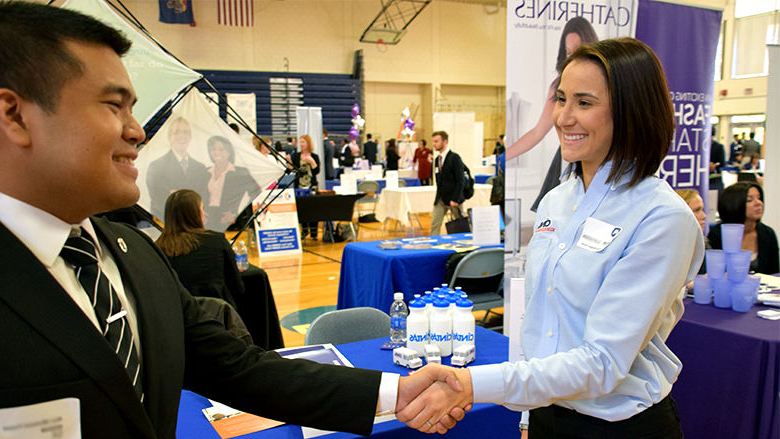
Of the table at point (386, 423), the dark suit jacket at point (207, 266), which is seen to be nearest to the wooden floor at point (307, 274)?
the dark suit jacket at point (207, 266)

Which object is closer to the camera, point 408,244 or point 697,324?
point 697,324

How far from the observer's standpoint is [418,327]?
2146mm

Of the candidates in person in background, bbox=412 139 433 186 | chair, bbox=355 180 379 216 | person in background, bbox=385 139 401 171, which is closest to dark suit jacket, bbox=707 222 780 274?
chair, bbox=355 180 379 216

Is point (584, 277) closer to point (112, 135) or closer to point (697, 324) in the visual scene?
point (112, 135)

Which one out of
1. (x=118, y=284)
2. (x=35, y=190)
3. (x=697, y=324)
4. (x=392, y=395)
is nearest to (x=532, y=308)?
(x=392, y=395)

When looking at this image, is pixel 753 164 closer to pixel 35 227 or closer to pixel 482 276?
pixel 482 276

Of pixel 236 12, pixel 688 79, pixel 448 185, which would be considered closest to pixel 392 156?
pixel 236 12

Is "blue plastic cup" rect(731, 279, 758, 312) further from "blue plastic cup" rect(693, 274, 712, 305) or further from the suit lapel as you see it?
the suit lapel

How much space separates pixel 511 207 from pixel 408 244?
175cm

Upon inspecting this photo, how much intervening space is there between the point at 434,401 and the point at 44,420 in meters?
0.97

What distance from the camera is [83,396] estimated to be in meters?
0.72

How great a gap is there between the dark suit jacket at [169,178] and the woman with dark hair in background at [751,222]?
11.2 feet

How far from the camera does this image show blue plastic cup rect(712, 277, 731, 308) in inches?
106

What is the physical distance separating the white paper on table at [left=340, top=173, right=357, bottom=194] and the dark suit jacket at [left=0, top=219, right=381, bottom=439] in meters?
7.72
